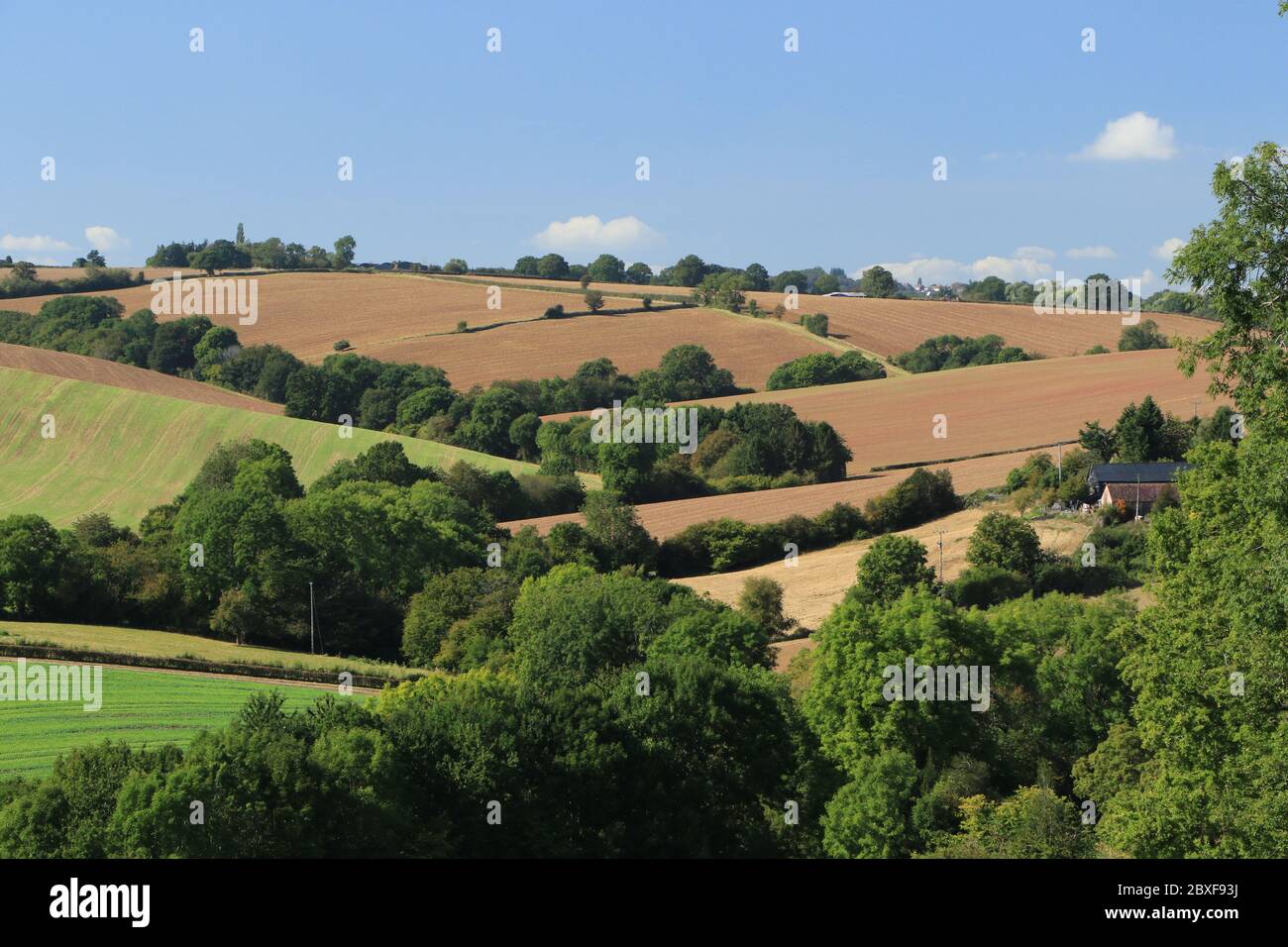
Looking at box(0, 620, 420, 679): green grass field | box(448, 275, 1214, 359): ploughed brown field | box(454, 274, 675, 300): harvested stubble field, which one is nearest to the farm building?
box(0, 620, 420, 679): green grass field

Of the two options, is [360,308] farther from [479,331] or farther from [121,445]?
[121,445]

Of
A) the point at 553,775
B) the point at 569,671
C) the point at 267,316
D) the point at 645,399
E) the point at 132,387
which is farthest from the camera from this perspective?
the point at 267,316

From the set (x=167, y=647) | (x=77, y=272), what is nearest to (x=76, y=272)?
(x=77, y=272)

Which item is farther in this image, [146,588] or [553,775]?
[146,588]

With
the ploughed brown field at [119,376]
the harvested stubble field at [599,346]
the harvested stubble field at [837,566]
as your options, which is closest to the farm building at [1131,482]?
the harvested stubble field at [837,566]
